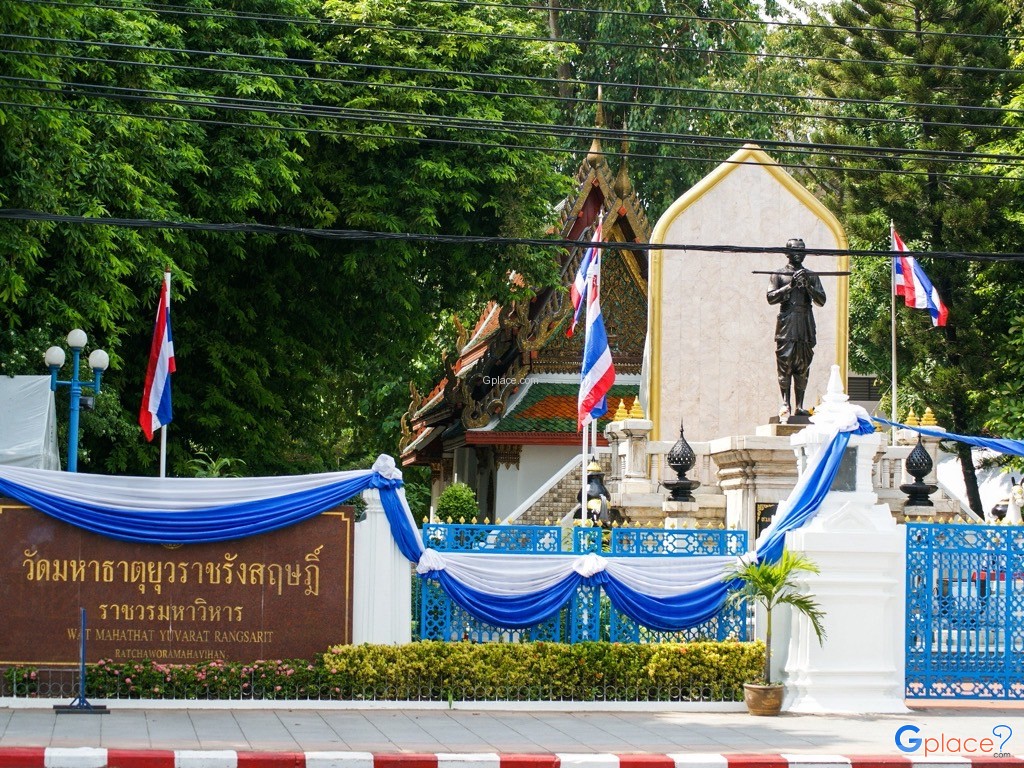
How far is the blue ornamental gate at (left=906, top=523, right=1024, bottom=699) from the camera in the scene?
15750 mm

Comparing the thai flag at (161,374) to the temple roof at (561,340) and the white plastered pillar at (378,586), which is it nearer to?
the white plastered pillar at (378,586)

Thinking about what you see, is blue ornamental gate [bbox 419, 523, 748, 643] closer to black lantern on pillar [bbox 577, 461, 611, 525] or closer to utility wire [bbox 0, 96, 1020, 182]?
black lantern on pillar [bbox 577, 461, 611, 525]

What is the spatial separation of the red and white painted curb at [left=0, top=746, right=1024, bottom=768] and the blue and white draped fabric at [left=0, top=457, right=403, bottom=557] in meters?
3.34

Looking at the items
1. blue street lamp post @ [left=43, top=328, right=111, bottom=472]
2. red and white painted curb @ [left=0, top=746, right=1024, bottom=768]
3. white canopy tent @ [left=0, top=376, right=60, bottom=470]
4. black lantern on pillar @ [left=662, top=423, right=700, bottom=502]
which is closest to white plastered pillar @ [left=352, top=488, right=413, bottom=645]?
red and white painted curb @ [left=0, top=746, right=1024, bottom=768]

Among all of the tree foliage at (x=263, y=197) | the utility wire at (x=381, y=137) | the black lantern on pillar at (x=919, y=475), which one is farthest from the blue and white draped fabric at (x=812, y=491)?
the tree foliage at (x=263, y=197)

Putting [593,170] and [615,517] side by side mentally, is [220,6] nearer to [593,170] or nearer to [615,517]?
[593,170]

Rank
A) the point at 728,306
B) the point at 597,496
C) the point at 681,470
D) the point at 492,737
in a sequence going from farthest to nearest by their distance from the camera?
the point at 728,306 → the point at 597,496 → the point at 681,470 → the point at 492,737

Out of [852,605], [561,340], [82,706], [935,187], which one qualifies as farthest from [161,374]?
[935,187]

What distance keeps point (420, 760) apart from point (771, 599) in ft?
15.7

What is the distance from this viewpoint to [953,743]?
517 inches

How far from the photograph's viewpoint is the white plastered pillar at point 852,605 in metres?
15.2

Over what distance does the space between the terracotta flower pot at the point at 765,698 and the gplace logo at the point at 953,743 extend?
1421mm

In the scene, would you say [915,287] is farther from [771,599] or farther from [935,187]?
[935,187]

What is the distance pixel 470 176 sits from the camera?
25.5 m
